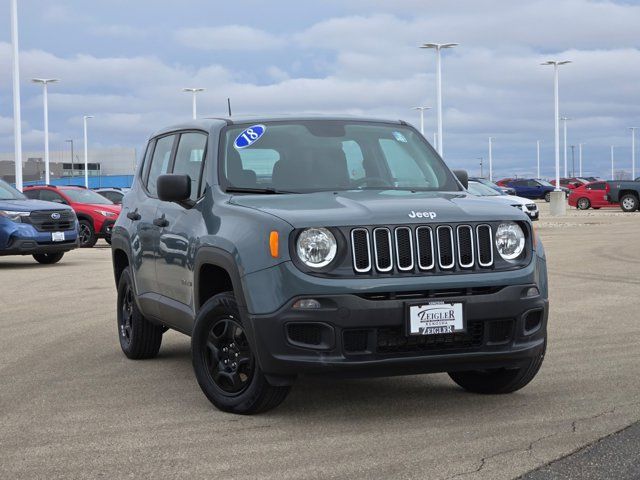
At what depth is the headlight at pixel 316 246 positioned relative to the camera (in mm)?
6027

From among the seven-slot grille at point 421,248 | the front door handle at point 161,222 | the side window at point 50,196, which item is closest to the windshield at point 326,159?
the front door handle at point 161,222

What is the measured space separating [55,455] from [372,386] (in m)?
2.49

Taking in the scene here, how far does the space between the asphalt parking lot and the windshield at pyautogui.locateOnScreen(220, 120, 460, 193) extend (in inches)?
51.0

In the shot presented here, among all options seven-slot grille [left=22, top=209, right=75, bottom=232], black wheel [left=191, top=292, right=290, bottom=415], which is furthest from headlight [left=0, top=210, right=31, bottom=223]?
black wheel [left=191, top=292, right=290, bottom=415]

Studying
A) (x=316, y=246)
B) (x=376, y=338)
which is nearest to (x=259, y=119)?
(x=316, y=246)

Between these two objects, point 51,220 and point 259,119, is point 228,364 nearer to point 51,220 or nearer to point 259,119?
point 259,119

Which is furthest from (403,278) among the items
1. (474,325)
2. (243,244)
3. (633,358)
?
(633,358)

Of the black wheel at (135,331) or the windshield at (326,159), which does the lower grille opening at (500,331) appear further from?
the black wheel at (135,331)

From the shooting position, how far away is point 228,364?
656 cm

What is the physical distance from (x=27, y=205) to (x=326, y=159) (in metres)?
13.7

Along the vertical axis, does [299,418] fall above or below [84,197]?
below

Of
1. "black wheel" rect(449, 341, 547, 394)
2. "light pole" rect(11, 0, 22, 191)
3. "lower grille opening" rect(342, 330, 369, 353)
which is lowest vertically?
"black wheel" rect(449, 341, 547, 394)

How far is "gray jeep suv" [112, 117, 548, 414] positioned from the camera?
6.00 meters

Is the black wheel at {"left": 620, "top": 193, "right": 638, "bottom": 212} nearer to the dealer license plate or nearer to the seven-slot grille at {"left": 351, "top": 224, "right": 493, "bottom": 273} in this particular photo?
the seven-slot grille at {"left": 351, "top": 224, "right": 493, "bottom": 273}
